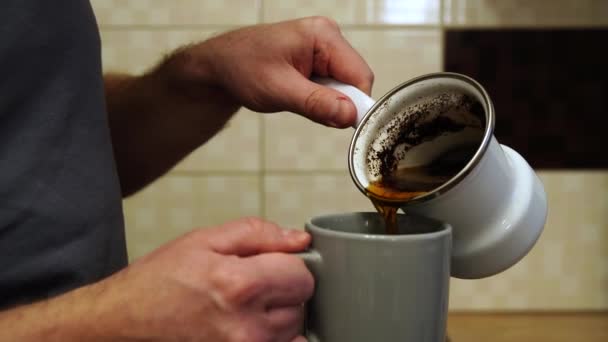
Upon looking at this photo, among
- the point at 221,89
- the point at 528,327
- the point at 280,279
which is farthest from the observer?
the point at 528,327

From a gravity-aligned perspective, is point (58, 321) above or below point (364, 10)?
below

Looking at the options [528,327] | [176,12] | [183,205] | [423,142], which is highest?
[176,12]

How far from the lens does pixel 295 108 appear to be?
21.5 inches

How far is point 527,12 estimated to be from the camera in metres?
0.91

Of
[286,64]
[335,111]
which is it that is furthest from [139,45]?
[335,111]

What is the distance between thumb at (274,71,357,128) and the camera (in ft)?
1.57

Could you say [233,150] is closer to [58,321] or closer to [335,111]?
[335,111]

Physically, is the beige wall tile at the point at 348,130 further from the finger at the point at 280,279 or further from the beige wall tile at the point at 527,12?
the finger at the point at 280,279

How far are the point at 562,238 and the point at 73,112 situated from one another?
798 millimetres

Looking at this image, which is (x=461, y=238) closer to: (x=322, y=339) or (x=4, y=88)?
(x=322, y=339)

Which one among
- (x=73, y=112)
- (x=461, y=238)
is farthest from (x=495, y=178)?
(x=73, y=112)

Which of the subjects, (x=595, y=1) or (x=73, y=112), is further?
(x=595, y=1)

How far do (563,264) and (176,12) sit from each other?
77 cm

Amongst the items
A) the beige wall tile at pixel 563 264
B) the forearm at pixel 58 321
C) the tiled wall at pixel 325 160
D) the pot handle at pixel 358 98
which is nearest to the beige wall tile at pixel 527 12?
the tiled wall at pixel 325 160
